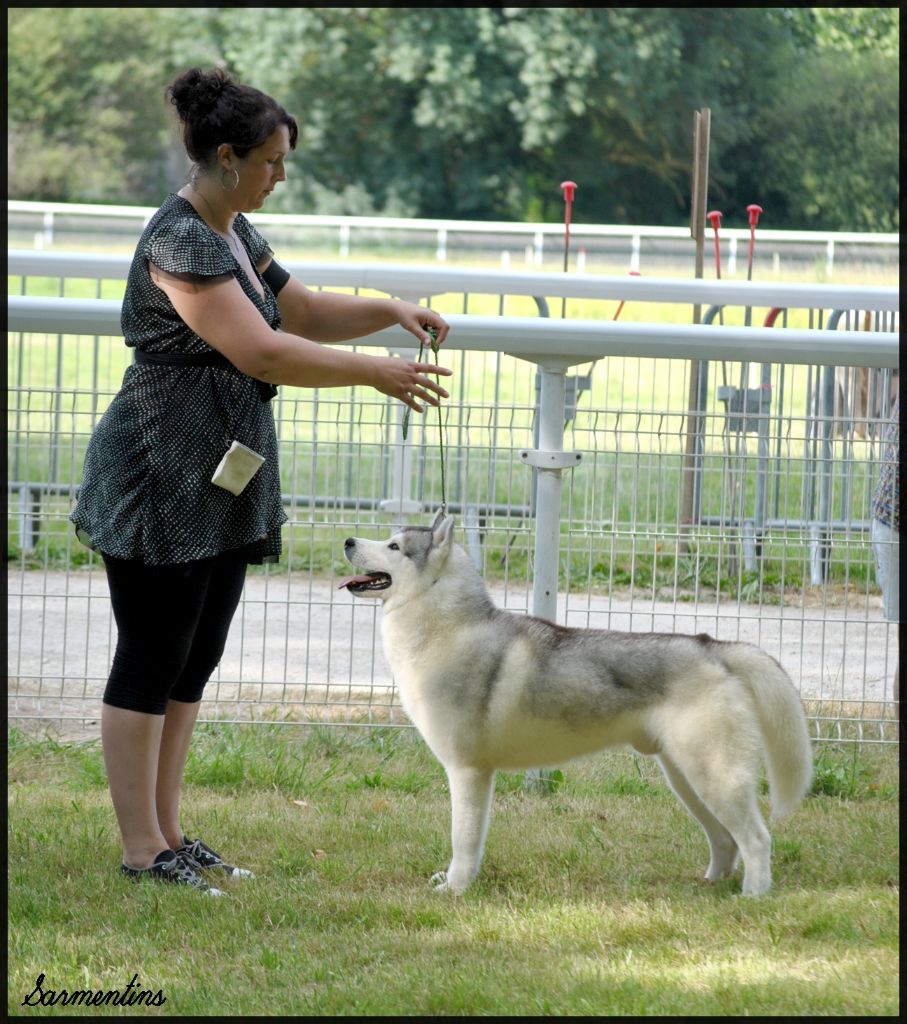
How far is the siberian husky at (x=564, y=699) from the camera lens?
382 centimetres

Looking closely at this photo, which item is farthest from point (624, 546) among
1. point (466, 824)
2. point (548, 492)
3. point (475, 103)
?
point (475, 103)

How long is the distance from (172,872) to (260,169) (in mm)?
2056

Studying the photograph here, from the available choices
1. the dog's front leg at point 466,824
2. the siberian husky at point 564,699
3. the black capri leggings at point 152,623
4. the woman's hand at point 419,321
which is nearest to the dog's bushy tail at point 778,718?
the siberian husky at point 564,699

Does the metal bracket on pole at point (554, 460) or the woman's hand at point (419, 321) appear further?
the metal bracket on pole at point (554, 460)

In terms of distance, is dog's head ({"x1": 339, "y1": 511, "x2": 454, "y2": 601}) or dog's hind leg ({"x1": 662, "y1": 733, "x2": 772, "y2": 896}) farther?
dog's head ({"x1": 339, "y1": 511, "x2": 454, "y2": 601})

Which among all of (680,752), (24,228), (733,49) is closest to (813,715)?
(680,752)

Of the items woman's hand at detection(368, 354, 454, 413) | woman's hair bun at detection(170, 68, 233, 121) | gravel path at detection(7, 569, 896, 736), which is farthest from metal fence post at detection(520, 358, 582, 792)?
woman's hair bun at detection(170, 68, 233, 121)

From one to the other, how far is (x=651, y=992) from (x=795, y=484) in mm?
2817

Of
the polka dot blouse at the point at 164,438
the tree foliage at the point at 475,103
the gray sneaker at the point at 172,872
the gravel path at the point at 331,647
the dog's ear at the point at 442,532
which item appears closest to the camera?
the polka dot blouse at the point at 164,438

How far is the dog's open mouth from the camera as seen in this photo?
4.04 meters

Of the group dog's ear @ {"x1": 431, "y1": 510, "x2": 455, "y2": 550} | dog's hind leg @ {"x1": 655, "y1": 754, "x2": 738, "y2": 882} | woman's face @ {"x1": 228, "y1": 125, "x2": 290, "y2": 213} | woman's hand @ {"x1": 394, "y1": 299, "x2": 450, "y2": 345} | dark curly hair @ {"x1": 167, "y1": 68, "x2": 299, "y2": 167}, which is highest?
dark curly hair @ {"x1": 167, "y1": 68, "x2": 299, "y2": 167}

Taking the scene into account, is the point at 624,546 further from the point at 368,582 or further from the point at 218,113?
the point at 218,113

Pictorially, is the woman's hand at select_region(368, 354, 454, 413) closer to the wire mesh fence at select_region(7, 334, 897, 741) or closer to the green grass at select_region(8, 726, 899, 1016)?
the wire mesh fence at select_region(7, 334, 897, 741)

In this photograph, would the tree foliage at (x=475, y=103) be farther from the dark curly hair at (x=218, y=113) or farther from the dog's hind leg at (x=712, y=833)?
the dark curly hair at (x=218, y=113)
